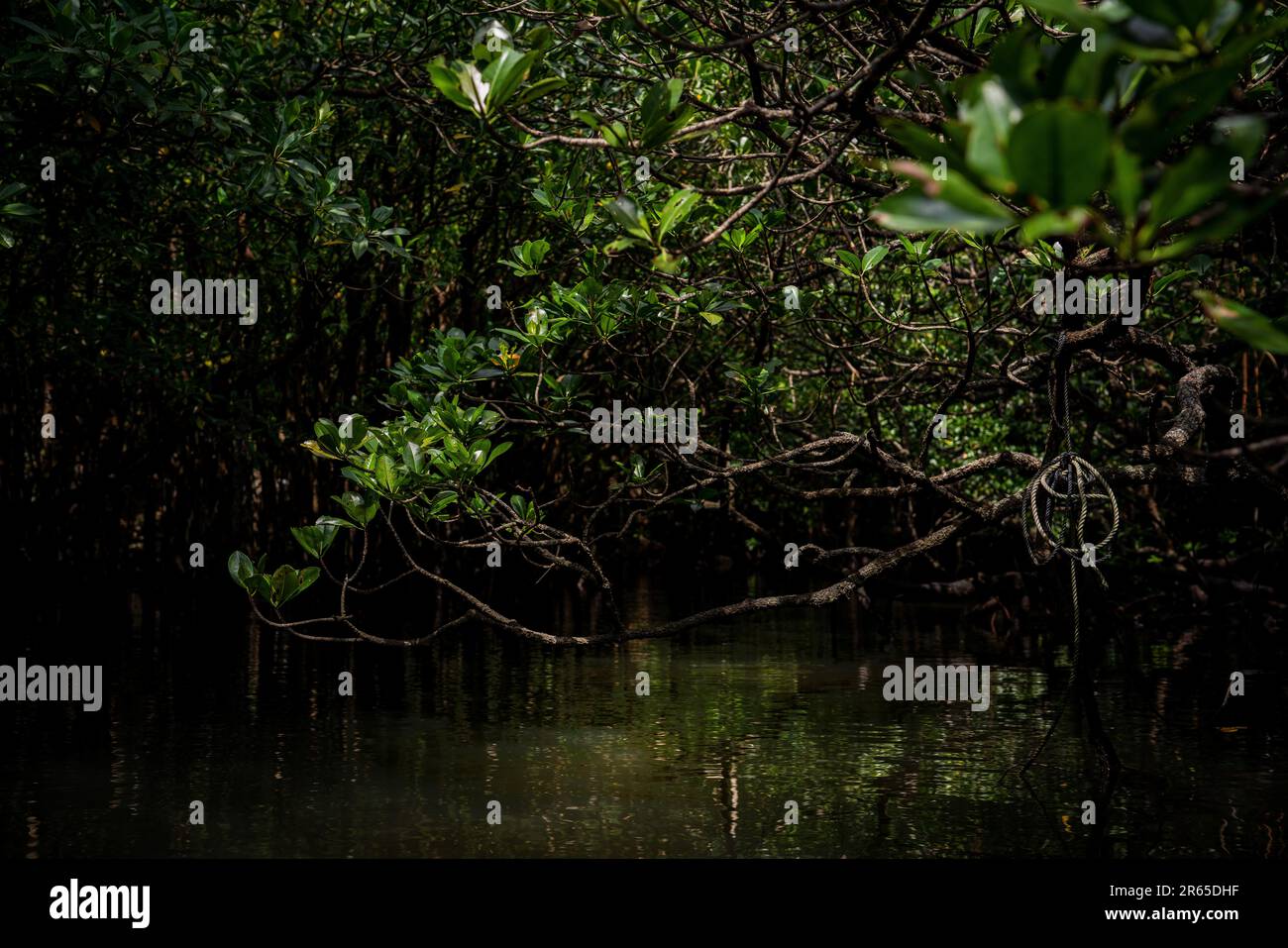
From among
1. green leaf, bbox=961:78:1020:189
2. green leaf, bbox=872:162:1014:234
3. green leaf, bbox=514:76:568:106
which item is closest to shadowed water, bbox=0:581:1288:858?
green leaf, bbox=514:76:568:106

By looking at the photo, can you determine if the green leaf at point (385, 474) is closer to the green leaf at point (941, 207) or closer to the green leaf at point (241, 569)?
the green leaf at point (241, 569)

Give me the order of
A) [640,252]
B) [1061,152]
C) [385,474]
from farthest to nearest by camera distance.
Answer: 1. [640,252]
2. [385,474]
3. [1061,152]

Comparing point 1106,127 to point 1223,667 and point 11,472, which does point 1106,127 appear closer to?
point 1223,667

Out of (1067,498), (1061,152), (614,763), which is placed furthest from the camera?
(614,763)

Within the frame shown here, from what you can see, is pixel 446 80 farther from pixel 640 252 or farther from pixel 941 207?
pixel 640 252

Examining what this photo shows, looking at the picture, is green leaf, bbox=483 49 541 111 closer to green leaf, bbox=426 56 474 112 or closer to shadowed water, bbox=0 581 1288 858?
green leaf, bbox=426 56 474 112

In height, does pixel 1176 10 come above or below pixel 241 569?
above

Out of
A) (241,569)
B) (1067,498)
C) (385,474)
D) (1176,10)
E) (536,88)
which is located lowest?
(241,569)

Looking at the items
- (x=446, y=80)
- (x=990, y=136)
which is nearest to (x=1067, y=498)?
(x=446, y=80)

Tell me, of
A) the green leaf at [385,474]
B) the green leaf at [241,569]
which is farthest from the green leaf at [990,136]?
the green leaf at [241,569]

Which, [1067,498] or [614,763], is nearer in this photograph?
[1067,498]

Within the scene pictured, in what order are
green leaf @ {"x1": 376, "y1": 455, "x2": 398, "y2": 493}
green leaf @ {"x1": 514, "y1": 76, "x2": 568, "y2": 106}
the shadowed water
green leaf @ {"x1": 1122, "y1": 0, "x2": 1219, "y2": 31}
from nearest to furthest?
green leaf @ {"x1": 1122, "y1": 0, "x2": 1219, "y2": 31} → green leaf @ {"x1": 514, "y1": 76, "x2": 568, "y2": 106} → green leaf @ {"x1": 376, "y1": 455, "x2": 398, "y2": 493} → the shadowed water

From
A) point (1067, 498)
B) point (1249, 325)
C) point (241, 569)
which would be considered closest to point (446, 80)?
point (1249, 325)
